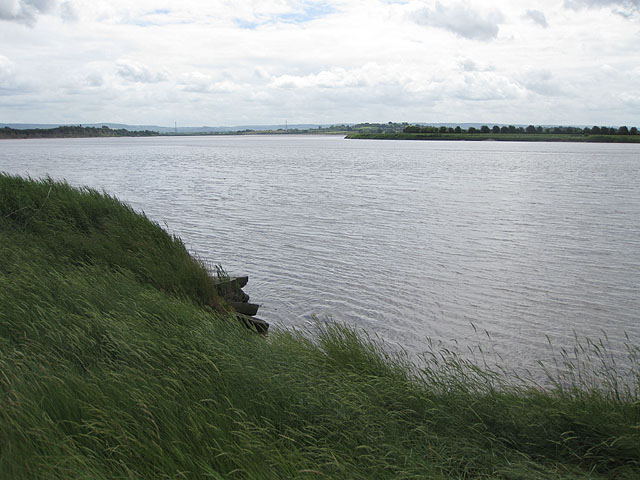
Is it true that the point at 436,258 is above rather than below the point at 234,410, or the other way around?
below

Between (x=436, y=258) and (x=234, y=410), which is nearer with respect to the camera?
(x=234, y=410)

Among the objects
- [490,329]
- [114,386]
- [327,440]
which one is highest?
[114,386]

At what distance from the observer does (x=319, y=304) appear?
525 inches

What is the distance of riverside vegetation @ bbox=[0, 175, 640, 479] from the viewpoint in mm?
4230

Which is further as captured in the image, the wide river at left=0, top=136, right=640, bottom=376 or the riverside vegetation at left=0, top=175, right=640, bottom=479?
the wide river at left=0, top=136, right=640, bottom=376

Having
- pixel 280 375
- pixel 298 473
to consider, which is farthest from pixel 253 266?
pixel 298 473

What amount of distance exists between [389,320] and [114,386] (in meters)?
8.02

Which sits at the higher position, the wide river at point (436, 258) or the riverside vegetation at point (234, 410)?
the riverside vegetation at point (234, 410)

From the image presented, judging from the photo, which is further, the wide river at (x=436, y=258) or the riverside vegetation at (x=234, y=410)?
the wide river at (x=436, y=258)

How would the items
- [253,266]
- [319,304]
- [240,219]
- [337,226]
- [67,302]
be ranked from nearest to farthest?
[67,302], [319,304], [253,266], [337,226], [240,219]

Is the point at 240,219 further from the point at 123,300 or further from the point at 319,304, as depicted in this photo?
the point at 123,300

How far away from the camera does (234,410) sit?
16.3ft

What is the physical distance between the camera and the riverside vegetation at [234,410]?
167 inches

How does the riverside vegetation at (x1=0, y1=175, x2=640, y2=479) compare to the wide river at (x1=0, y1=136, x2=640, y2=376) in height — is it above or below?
above
